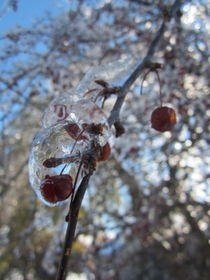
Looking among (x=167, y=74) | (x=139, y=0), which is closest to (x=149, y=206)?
(x=167, y=74)

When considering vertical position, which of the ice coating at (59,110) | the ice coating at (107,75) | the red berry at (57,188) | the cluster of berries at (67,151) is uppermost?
the ice coating at (107,75)

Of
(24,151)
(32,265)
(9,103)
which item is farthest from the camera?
(32,265)

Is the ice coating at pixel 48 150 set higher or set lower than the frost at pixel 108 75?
lower

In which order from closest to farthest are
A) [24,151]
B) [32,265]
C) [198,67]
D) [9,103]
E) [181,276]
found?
[198,67]
[9,103]
[181,276]
[24,151]
[32,265]

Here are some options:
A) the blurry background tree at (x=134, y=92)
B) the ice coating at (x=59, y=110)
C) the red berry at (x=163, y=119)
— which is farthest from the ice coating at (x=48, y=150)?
the blurry background tree at (x=134, y=92)

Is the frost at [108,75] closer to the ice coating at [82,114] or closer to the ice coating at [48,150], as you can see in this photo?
the ice coating at [82,114]

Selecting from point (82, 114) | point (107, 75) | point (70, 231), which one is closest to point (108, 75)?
point (107, 75)

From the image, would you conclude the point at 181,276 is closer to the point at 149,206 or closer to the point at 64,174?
the point at 149,206
